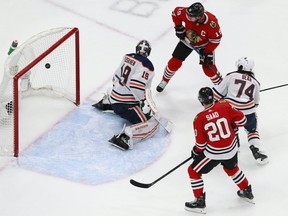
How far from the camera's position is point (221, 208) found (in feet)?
15.9

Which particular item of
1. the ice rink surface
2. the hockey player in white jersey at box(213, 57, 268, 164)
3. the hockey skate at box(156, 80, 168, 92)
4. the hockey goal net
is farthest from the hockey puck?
the hockey player in white jersey at box(213, 57, 268, 164)

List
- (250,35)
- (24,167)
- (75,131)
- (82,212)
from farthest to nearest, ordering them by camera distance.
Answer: (250,35)
(75,131)
(24,167)
(82,212)

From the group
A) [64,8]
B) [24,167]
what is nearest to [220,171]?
[24,167]

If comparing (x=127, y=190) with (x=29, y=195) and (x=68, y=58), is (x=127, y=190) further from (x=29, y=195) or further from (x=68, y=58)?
(x=68, y=58)

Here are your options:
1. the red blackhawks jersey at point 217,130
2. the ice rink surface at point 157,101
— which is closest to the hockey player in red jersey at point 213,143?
the red blackhawks jersey at point 217,130

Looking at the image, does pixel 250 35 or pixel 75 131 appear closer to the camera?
pixel 75 131

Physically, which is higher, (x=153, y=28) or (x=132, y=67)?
(x=132, y=67)

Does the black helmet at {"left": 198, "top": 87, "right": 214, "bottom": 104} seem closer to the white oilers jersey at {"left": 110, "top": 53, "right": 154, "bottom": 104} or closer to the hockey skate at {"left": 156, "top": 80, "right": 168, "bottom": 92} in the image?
the white oilers jersey at {"left": 110, "top": 53, "right": 154, "bottom": 104}

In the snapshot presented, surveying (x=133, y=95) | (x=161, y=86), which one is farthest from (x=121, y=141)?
(x=161, y=86)

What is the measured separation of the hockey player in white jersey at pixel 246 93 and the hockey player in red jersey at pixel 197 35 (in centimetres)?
55

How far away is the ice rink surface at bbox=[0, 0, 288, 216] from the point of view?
486 cm

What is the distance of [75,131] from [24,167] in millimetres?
568

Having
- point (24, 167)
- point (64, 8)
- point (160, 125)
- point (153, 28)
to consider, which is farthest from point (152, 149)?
point (64, 8)

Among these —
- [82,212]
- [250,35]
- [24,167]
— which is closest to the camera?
[82,212]
